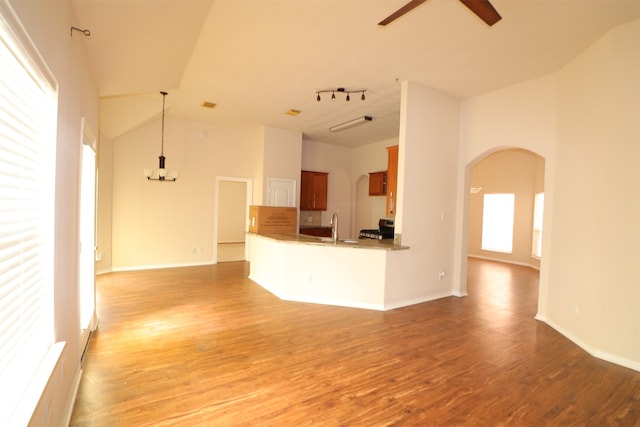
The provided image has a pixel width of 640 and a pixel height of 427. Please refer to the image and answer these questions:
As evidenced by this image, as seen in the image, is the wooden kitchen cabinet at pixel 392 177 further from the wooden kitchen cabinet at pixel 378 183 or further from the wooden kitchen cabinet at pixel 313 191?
the wooden kitchen cabinet at pixel 313 191

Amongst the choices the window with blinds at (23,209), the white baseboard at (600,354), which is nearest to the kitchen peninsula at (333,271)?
the white baseboard at (600,354)

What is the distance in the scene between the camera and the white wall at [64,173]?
1524mm

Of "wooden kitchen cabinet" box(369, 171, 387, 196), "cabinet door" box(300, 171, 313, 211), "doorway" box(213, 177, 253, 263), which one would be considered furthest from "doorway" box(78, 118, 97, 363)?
"doorway" box(213, 177, 253, 263)

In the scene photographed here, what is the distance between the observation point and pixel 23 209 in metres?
1.41

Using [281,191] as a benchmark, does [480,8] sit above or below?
above

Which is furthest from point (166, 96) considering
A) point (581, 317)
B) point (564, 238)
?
point (581, 317)

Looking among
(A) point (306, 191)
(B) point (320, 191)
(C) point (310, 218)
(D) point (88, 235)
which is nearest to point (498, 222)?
(B) point (320, 191)

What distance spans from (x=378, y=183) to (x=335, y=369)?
5854 mm

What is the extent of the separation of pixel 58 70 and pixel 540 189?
9.39m

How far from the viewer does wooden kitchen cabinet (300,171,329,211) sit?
26.4 ft

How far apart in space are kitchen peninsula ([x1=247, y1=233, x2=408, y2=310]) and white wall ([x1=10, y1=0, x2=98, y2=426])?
2.62 meters

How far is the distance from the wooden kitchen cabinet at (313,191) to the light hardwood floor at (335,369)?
12.9ft

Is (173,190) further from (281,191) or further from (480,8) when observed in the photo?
(480,8)

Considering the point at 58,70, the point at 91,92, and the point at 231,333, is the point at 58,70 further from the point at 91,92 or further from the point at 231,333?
the point at 231,333
